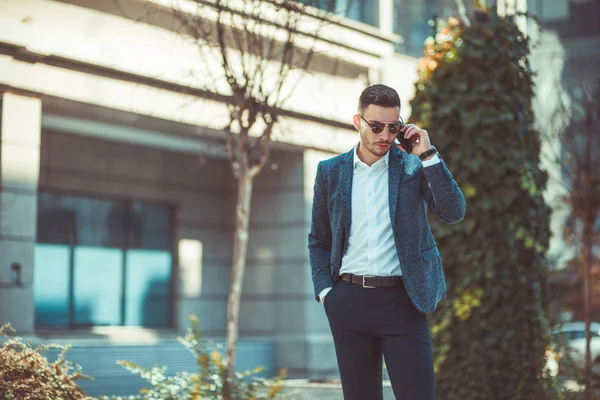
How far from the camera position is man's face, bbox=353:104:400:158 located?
448cm

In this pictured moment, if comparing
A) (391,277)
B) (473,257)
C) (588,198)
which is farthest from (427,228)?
(588,198)

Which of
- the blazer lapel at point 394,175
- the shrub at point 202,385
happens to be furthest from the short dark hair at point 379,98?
the shrub at point 202,385

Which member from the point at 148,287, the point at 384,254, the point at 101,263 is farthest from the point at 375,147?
the point at 148,287

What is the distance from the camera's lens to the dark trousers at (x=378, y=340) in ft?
14.5

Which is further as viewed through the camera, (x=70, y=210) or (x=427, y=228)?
(x=70, y=210)

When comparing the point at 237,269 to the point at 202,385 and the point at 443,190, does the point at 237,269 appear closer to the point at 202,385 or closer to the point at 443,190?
the point at 202,385

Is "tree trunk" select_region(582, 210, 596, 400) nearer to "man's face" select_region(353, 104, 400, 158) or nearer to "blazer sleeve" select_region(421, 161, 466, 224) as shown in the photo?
"blazer sleeve" select_region(421, 161, 466, 224)

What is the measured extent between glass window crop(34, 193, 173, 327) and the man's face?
1114cm

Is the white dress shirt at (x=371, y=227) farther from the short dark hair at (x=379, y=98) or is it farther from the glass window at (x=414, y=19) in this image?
the glass window at (x=414, y=19)

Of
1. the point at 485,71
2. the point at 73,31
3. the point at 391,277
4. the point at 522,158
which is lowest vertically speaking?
the point at 391,277

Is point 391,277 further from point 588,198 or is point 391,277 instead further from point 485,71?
point 588,198

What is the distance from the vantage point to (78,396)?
24.2 ft

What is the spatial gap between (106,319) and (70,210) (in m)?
1.87

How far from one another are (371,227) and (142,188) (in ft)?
39.9
